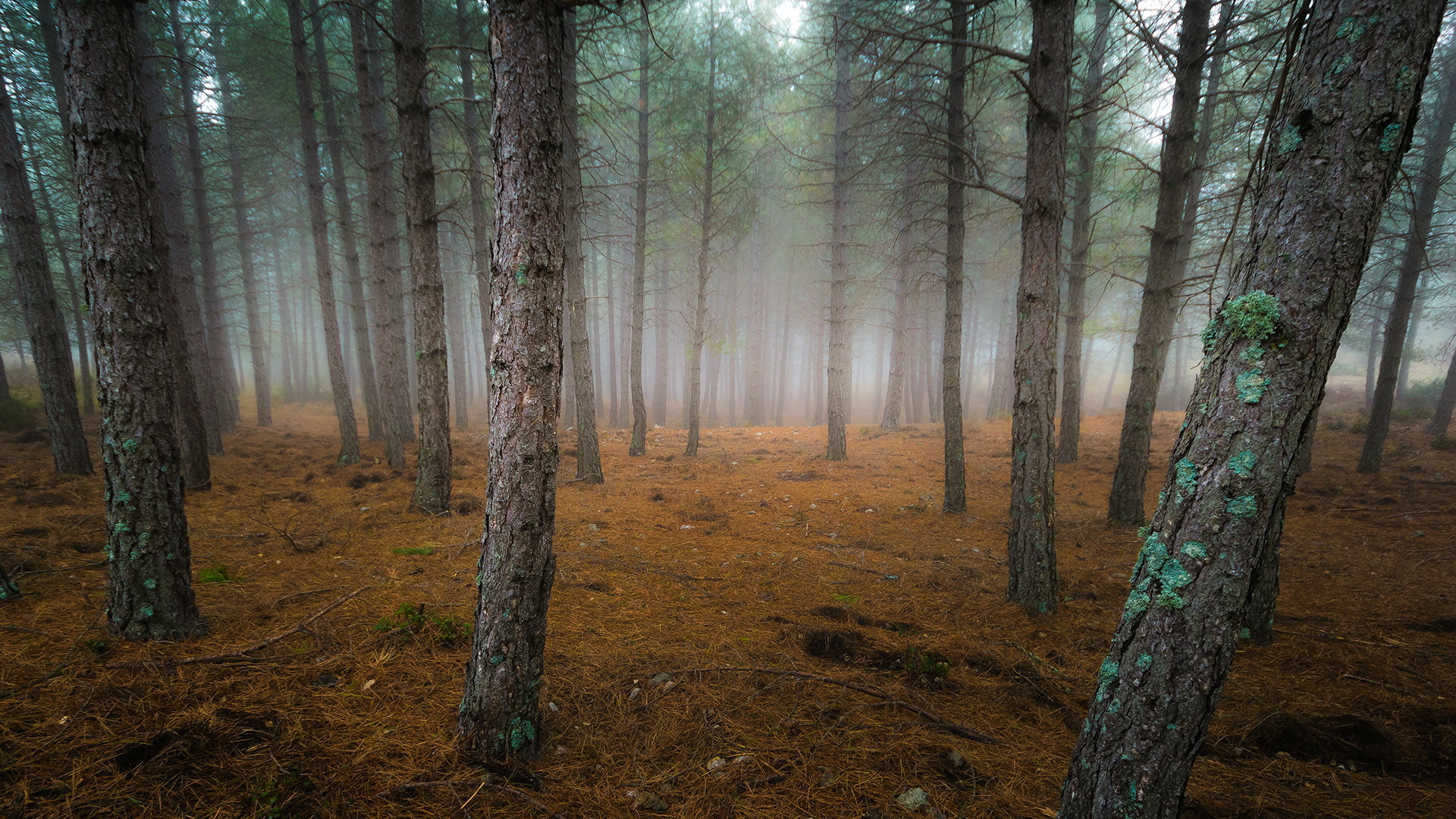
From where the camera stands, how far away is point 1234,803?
→ 2.18 metres

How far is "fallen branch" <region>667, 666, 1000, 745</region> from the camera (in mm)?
2658

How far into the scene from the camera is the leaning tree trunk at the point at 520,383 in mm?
2264

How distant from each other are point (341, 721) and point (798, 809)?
2.24 metres

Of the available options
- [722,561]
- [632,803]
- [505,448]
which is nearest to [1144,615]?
[632,803]

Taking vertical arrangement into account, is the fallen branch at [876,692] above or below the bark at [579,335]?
below

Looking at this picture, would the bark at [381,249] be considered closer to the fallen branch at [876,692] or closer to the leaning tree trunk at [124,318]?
the leaning tree trunk at [124,318]

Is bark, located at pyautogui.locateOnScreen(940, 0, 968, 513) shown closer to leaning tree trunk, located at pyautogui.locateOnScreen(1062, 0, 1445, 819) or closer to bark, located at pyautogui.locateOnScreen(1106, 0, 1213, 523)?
bark, located at pyautogui.locateOnScreen(1106, 0, 1213, 523)

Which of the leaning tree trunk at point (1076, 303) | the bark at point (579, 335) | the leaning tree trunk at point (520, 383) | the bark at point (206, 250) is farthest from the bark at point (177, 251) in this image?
the leaning tree trunk at point (1076, 303)

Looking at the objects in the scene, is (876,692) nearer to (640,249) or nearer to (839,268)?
(839,268)

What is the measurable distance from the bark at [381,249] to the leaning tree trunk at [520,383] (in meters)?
7.78

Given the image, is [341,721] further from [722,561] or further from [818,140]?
[818,140]

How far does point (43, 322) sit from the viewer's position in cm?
675

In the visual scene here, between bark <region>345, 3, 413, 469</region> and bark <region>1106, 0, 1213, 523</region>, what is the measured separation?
1104 centimetres

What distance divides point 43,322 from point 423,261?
18.0 ft
